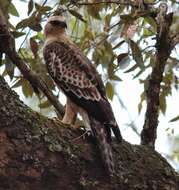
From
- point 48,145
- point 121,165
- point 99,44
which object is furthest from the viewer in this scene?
point 99,44

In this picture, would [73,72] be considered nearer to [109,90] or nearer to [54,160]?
[109,90]

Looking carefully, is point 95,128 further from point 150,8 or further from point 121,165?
point 150,8

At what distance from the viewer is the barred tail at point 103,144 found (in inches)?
101

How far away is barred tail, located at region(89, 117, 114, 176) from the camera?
258cm

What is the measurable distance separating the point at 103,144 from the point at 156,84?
1.76ft

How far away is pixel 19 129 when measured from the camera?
2.38m

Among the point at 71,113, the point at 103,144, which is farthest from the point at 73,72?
the point at 103,144

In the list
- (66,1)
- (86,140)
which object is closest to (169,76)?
(66,1)

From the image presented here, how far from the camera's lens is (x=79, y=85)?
360cm

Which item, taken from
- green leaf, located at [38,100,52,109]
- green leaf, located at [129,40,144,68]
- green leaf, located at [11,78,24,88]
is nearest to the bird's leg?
green leaf, located at [38,100,52,109]

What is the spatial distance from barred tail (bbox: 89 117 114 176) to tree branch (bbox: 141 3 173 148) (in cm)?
24

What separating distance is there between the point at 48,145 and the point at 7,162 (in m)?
0.23

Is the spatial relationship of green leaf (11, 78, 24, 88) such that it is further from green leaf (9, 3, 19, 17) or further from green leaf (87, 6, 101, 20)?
green leaf (87, 6, 101, 20)

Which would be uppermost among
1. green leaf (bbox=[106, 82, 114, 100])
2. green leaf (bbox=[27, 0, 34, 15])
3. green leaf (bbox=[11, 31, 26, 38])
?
green leaf (bbox=[27, 0, 34, 15])
